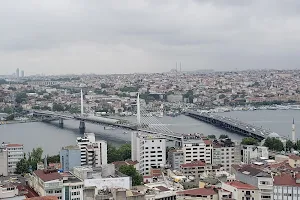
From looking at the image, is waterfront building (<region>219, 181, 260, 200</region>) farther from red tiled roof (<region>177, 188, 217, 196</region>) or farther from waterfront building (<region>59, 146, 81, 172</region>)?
waterfront building (<region>59, 146, 81, 172</region>)

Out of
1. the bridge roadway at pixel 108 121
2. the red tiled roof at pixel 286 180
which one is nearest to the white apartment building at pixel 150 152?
the bridge roadway at pixel 108 121

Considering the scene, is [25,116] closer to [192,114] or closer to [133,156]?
[192,114]

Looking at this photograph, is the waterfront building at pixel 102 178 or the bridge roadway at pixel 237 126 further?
the bridge roadway at pixel 237 126

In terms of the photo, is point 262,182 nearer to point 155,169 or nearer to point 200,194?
point 200,194

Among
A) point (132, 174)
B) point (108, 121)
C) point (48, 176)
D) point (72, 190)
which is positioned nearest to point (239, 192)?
point (72, 190)

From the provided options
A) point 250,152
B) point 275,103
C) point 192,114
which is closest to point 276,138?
point 250,152

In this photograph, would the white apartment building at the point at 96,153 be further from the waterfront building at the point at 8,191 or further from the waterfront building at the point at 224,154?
the waterfront building at the point at 8,191
